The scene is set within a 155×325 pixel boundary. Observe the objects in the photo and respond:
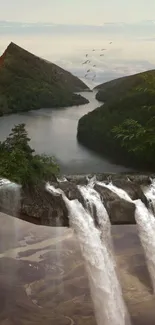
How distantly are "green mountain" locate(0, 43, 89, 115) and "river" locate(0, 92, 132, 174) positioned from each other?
171mm

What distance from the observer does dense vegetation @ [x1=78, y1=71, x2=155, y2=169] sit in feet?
33.7

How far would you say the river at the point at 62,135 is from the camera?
964cm

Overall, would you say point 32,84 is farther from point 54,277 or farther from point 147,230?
point 54,277

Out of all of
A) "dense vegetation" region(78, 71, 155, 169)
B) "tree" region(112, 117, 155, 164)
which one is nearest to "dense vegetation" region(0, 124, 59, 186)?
"dense vegetation" region(78, 71, 155, 169)

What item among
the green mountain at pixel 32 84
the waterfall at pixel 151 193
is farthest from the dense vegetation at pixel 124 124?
the waterfall at pixel 151 193

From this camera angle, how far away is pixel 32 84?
32.8 ft

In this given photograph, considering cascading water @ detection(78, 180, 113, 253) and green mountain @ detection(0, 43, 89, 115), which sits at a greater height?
green mountain @ detection(0, 43, 89, 115)

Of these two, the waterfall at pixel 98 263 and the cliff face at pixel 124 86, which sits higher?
the cliff face at pixel 124 86

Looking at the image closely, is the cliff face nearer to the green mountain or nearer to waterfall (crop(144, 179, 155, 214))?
the green mountain

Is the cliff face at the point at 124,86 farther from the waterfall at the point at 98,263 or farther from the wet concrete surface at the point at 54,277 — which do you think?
the wet concrete surface at the point at 54,277

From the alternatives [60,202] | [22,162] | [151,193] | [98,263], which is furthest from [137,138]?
[98,263]

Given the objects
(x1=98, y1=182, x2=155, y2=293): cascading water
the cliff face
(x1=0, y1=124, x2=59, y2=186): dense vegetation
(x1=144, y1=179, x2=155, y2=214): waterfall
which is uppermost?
the cliff face

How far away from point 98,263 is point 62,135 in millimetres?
2925

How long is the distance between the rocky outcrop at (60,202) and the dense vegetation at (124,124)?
3.32 ft
